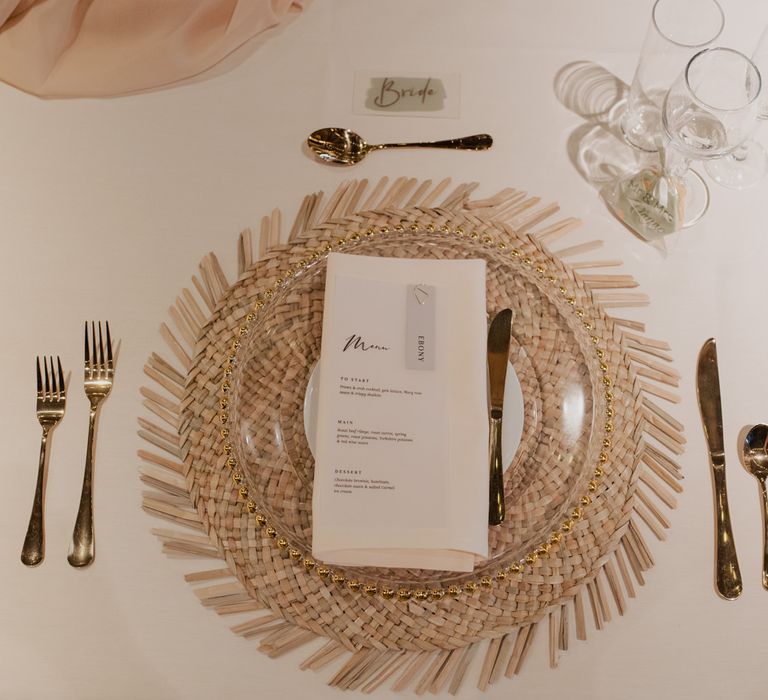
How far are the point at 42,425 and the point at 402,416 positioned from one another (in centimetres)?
44

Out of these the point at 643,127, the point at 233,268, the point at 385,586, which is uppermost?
the point at 643,127

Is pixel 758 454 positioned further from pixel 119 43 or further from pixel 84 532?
pixel 119 43

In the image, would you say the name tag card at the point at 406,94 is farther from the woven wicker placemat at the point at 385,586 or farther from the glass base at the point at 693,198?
the glass base at the point at 693,198

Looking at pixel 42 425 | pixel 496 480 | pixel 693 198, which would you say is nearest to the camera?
pixel 496 480

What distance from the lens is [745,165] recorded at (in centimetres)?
86

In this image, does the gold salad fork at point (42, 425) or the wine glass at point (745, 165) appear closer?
the gold salad fork at point (42, 425)

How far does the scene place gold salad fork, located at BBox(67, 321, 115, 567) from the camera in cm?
69

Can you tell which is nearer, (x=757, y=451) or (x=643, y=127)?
(x=757, y=451)

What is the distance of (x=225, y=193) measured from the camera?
85cm

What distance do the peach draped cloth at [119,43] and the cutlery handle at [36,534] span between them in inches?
22.1

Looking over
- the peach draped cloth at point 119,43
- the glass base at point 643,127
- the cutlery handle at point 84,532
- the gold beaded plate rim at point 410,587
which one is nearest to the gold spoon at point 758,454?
the gold beaded plate rim at point 410,587

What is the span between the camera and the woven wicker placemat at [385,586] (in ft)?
2.10

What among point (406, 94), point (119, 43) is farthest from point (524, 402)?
point (119, 43)

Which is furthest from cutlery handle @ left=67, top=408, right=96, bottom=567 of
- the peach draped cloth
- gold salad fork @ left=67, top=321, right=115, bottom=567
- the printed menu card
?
the peach draped cloth
